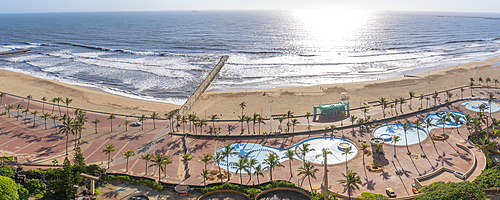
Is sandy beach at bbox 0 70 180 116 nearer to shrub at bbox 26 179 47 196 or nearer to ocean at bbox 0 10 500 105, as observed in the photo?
ocean at bbox 0 10 500 105

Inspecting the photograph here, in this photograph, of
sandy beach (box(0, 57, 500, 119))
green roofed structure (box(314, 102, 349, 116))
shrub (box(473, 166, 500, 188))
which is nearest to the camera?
shrub (box(473, 166, 500, 188))

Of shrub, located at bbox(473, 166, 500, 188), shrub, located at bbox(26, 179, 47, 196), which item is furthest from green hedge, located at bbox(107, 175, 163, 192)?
shrub, located at bbox(473, 166, 500, 188)

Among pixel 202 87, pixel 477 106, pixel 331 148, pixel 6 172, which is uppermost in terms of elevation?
pixel 202 87

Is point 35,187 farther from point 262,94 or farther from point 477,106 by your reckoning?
point 477,106

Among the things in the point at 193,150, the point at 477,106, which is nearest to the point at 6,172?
the point at 193,150

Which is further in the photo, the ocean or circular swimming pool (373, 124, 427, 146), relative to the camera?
the ocean

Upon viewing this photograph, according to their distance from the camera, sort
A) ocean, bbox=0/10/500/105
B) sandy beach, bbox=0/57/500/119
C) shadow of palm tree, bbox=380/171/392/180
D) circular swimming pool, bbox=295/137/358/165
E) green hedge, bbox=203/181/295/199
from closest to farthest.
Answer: green hedge, bbox=203/181/295/199
shadow of palm tree, bbox=380/171/392/180
circular swimming pool, bbox=295/137/358/165
sandy beach, bbox=0/57/500/119
ocean, bbox=0/10/500/105
